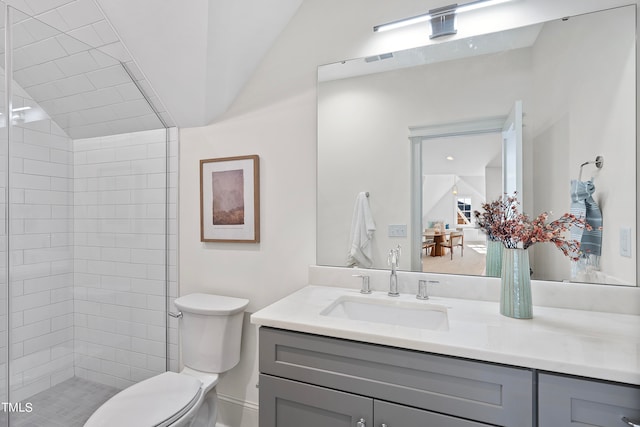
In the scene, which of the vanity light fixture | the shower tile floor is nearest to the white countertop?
the shower tile floor

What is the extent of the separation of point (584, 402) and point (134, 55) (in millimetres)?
2272

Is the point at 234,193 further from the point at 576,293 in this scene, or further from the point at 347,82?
the point at 576,293

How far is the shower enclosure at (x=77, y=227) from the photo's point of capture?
4.36ft

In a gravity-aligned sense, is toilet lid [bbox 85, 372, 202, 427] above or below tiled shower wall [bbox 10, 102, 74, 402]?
below

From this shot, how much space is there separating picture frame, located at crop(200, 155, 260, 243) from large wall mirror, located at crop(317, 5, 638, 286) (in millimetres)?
426

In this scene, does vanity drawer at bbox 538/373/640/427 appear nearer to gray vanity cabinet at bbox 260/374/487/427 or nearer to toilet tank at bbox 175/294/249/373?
gray vanity cabinet at bbox 260/374/487/427

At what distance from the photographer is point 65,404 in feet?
4.96

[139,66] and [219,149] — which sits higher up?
[139,66]

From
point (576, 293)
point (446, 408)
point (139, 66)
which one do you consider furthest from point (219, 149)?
point (576, 293)

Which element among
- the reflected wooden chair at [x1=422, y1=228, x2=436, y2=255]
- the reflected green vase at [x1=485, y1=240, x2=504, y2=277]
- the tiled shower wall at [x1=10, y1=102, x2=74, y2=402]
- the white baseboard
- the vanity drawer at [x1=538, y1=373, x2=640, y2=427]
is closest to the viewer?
the vanity drawer at [x1=538, y1=373, x2=640, y2=427]

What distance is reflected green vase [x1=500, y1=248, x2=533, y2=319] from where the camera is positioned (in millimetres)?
1181

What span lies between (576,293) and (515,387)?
64cm

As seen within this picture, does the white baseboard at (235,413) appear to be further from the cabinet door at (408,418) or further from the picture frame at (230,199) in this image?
the cabinet door at (408,418)

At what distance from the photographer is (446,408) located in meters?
0.96
